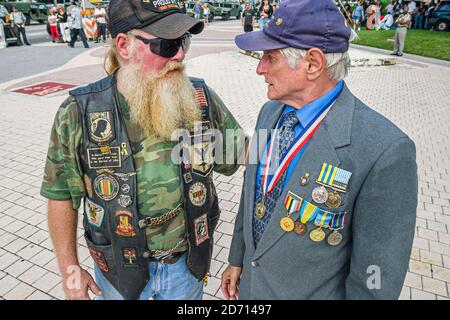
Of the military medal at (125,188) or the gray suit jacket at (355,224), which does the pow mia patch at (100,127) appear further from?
the gray suit jacket at (355,224)

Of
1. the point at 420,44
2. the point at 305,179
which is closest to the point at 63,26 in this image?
the point at 420,44

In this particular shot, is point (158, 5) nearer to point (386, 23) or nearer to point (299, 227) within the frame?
point (299, 227)

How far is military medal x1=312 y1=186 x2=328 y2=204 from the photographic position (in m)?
1.42

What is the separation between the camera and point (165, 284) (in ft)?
6.47

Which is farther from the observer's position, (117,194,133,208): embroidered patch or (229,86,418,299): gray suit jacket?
(117,194,133,208): embroidered patch

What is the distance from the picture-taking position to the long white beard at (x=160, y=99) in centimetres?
178

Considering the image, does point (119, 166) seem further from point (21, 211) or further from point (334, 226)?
point (21, 211)

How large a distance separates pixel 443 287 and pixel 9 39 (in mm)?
20316

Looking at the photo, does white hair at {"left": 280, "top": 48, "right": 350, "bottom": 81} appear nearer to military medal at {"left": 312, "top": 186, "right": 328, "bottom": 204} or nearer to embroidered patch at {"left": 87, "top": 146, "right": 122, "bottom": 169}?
military medal at {"left": 312, "top": 186, "right": 328, "bottom": 204}

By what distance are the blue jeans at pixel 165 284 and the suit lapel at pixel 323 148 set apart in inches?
29.5

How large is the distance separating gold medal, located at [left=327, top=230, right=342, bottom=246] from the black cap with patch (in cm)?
129

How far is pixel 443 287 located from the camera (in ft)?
9.94

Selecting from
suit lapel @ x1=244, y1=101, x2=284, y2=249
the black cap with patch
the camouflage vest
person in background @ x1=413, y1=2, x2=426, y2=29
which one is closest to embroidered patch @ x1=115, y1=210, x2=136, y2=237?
the camouflage vest

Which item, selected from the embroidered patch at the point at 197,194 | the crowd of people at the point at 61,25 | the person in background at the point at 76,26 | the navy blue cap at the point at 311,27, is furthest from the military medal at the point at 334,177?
the person in background at the point at 76,26
